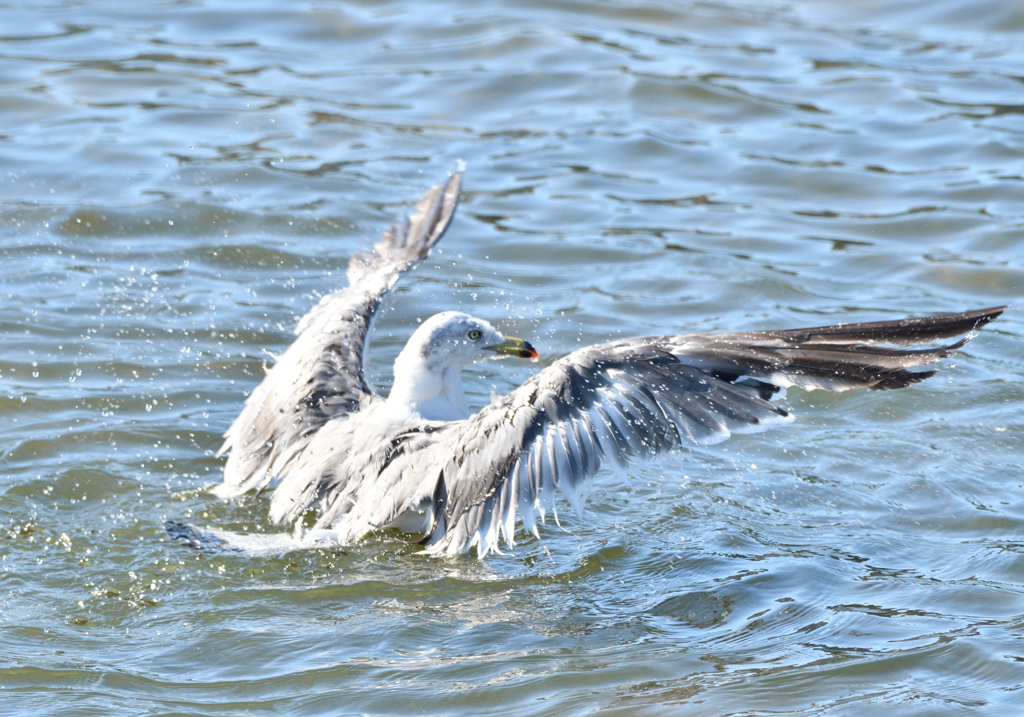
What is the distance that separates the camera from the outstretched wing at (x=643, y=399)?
507 cm

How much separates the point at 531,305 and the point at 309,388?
2.55 meters

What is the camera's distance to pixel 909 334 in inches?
196

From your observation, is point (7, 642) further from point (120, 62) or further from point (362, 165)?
point (120, 62)

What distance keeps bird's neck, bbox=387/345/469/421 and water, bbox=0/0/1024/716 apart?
71 cm

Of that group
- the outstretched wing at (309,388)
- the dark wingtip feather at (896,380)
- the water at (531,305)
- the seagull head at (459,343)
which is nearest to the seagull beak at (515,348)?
the seagull head at (459,343)

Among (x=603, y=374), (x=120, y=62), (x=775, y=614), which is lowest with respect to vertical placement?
(x=775, y=614)

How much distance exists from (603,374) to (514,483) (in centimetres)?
56

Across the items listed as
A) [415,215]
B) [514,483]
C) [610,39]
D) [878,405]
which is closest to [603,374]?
[514,483]

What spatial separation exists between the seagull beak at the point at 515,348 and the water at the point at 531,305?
Result: 0.81 metres

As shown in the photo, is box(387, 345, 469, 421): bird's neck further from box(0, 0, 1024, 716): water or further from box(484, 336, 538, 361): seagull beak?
box(0, 0, 1024, 716): water

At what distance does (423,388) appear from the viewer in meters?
6.34

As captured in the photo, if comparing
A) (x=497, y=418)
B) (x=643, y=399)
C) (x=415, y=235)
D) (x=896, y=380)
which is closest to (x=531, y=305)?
(x=415, y=235)

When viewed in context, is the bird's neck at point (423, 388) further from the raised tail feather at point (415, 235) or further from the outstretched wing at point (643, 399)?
the raised tail feather at point (415, 235)

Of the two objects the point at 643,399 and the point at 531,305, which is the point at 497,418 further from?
the point at 531,305
